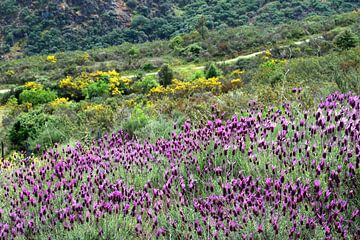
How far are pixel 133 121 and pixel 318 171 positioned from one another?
13.9 feet

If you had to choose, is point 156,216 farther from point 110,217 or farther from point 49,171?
point 49,171

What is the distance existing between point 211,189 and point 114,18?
77614 millimetres

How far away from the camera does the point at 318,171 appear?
90.0 inches

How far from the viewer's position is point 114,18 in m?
77.2

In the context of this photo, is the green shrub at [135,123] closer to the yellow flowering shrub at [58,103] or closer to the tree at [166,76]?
the yellow flowering shrub at [58,103]

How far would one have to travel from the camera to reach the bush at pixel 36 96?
25.6 m

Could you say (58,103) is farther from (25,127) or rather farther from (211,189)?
(211,189)

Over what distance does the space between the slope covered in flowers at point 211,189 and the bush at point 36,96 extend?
76.0 feet

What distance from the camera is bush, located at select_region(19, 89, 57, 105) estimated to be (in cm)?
2561

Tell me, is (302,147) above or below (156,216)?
above

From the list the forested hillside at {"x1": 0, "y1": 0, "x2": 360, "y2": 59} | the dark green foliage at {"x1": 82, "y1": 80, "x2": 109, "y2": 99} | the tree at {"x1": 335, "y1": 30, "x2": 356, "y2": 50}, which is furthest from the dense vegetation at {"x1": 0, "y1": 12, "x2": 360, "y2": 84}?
the forested hillside at {"x1": 0, "y1": 0, "x2": 360, "y2": 59}

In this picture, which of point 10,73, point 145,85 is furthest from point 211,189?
point 10,73

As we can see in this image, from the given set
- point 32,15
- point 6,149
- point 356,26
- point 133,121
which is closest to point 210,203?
point 133,121

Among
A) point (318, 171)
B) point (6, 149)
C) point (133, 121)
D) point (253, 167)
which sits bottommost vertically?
point (6, 149)
